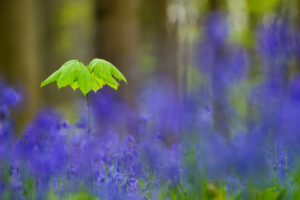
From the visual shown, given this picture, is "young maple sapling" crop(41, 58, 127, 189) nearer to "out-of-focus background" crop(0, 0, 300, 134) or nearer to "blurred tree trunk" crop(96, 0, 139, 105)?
"out-of-focus background" crop(0, 0, 300, 134)

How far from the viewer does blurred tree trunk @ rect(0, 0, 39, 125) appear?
5.99 meters

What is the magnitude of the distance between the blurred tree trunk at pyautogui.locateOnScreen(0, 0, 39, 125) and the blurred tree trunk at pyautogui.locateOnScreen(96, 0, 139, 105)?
106cm

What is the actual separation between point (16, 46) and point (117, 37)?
1418 millimetres

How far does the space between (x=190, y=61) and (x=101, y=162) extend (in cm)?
79

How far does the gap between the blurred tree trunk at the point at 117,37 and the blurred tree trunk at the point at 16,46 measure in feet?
3.49

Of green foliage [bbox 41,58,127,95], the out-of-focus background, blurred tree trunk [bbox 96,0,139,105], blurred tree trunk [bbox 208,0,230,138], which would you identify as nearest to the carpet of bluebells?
the out-of-focus background

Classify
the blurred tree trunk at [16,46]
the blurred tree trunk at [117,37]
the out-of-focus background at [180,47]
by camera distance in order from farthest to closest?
the blurred tree trunk at [16,46], the blurred tree trunk at [117,37], the out-of-focus background at [180,47]

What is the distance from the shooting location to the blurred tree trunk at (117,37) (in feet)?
18.8

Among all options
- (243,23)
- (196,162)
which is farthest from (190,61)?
(243,23)

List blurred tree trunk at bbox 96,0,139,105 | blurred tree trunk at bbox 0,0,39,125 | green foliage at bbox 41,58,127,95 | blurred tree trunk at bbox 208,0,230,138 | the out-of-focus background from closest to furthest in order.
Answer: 1. green foliage at bbox 41,58,127,95
2. the out-of-focus background
3. blurred tree trunk at bbox 208,0,230,138
4. blurred tree trunk at bbox 96,0,139,105
5. blurred tree trunk at bbox 0,0,39,125

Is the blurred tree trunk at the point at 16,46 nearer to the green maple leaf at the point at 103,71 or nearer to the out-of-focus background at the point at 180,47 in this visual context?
the out-of-focus background at the point at 180,47

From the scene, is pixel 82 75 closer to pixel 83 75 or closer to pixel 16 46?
pixel 83 75

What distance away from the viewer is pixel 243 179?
1765 mm

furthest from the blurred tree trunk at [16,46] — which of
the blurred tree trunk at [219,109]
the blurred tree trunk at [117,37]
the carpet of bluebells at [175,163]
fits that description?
the carpet of bluebells at [175,163]
